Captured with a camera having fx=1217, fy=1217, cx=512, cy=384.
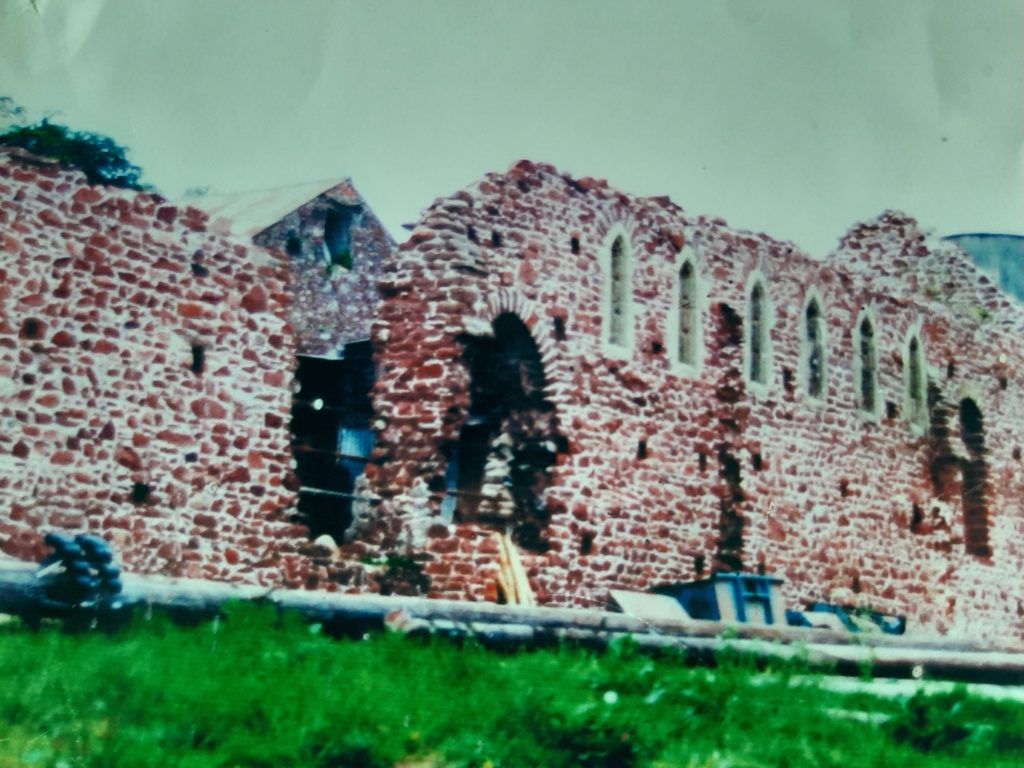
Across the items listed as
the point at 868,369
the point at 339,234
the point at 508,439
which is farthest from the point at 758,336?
the point at 339,234

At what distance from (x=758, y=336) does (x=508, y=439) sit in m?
3.45

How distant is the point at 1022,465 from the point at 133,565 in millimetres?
10088

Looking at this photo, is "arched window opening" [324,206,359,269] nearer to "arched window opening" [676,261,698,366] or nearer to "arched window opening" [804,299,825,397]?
"arched window opening" [676,261,698,366]

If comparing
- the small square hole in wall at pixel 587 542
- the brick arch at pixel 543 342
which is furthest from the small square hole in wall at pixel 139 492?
the small square hole in wall at pixel 587 542

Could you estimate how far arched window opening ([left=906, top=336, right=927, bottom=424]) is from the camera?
14.3 m

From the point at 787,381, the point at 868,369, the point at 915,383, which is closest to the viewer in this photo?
the point at 787,381

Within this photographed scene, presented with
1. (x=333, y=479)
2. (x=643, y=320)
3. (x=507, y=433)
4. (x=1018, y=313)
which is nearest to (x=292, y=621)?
(x=507, y=433)

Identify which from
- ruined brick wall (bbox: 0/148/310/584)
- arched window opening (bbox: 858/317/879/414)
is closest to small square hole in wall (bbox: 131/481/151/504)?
ruined brick wall (bbox: 0/148/310/584)

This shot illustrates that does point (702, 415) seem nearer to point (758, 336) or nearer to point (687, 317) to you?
point (687, 317)

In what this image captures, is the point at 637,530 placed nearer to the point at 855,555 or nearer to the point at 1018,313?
the point at 855,555

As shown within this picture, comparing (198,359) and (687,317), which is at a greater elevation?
(687,317)

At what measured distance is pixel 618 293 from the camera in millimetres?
12602

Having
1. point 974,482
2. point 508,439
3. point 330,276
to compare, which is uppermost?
point 330,276

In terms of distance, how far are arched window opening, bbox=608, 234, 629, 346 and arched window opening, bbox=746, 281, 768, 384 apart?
5.32 feet
